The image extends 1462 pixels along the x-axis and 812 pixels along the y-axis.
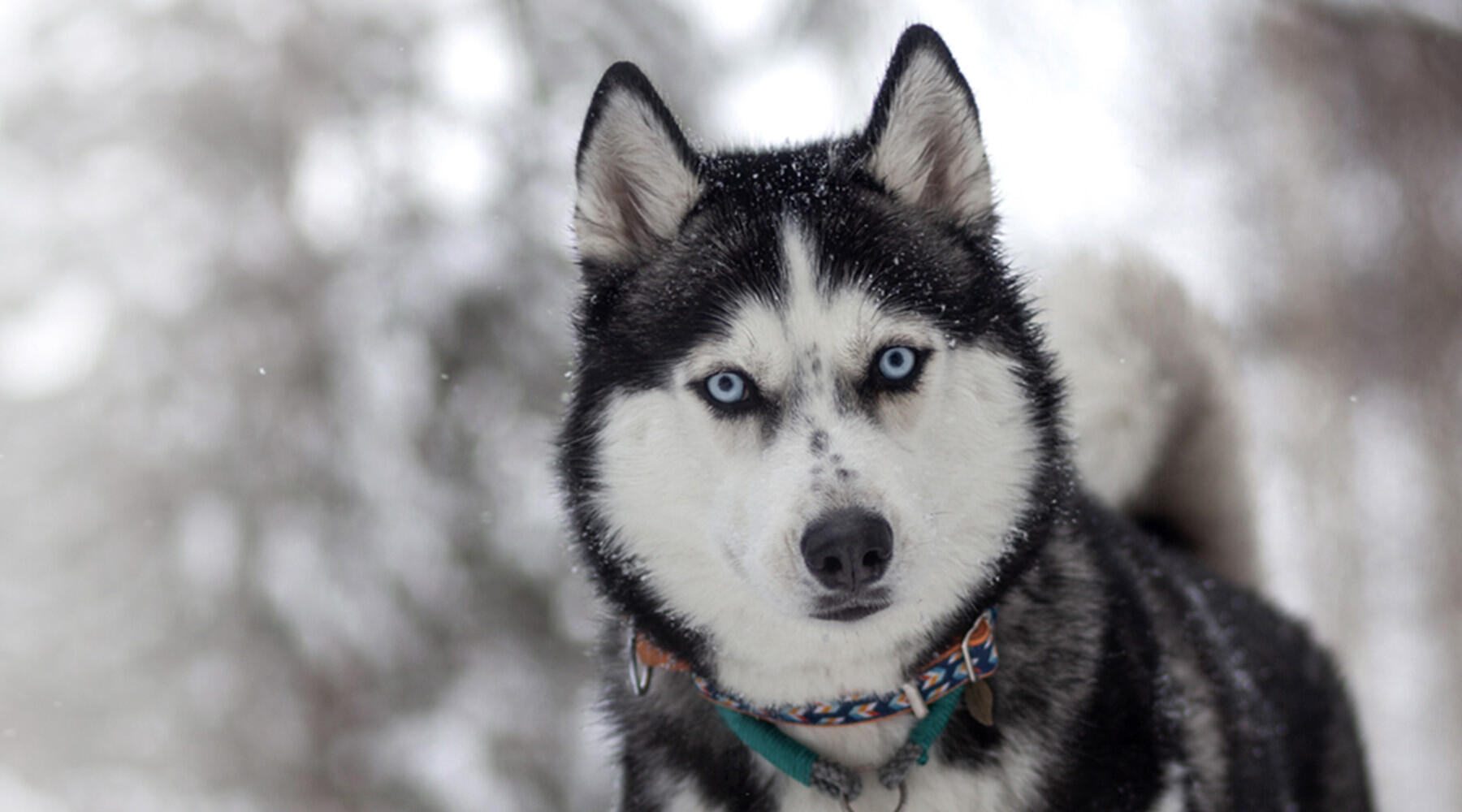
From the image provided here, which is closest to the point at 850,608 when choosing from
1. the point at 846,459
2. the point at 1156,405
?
the point at 846,459

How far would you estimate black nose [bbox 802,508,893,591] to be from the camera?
3.91 ft

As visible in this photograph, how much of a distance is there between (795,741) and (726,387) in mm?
570

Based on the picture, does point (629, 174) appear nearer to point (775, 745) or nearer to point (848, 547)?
point (848, 547)

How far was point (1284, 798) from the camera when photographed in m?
1.77

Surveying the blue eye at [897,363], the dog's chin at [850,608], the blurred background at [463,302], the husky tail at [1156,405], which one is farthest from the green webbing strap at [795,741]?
the blurred background at [463,302]

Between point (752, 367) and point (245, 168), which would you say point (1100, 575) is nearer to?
point (752, 367)

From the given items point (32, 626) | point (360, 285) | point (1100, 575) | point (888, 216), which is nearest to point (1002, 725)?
point (1100, 575)

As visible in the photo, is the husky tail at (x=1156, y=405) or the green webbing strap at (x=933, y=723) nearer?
the green webbing strap at (x=933, y=723)

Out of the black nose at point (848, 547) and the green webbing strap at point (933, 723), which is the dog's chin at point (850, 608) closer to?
the black nose at point (848, 547)

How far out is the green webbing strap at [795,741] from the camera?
1419 millimetres

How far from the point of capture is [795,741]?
1465mm

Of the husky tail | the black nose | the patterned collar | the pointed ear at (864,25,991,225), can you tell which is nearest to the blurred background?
the husky tail

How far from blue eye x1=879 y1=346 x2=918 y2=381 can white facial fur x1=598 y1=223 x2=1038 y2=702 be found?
0.02 meters

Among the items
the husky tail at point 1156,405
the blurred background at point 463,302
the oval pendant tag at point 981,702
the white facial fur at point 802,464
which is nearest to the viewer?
the white facial fur at point 802,464
